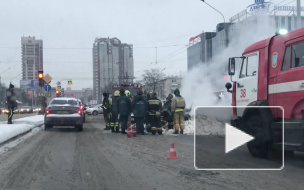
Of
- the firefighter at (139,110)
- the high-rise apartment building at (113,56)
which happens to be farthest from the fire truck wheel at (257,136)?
the high-rise apartment building at (113,56)

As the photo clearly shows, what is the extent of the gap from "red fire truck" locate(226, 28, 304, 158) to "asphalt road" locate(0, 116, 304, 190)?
0.64 m

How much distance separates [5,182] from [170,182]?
2.92 meters

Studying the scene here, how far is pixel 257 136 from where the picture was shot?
7.35 m

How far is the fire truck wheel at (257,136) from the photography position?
7.14 m

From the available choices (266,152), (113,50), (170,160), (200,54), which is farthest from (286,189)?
(113,50)

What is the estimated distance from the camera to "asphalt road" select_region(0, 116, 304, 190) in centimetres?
621

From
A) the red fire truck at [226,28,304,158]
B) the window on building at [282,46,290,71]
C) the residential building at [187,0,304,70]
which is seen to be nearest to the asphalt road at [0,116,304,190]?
the red fire truck at [226,28,304,158]

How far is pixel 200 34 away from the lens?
61.2 meters

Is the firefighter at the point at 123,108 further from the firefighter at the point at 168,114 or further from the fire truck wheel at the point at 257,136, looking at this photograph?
the fire truck wheel at the point at 257,136

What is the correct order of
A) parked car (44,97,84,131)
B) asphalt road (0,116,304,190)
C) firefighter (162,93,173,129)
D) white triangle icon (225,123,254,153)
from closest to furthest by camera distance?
white triangle icon (225,123,254,153) < asphalt road (0,116,304,190) < firefighter (162,93,173,129) < parked car (44,97,84,131)

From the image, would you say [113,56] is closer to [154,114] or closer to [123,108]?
[123,108]
